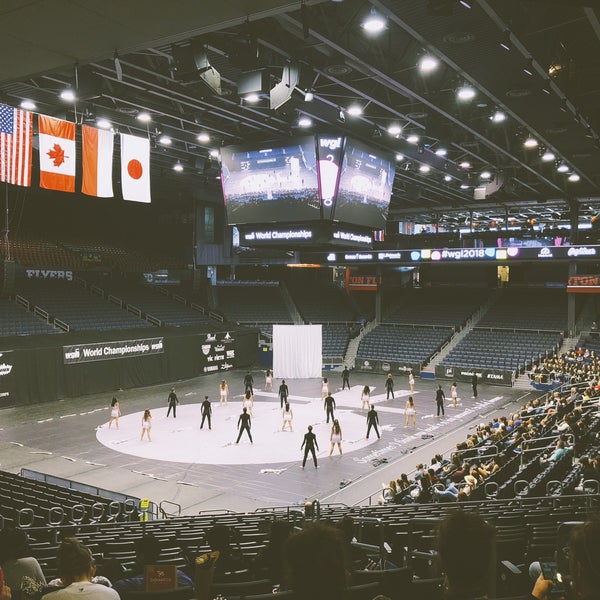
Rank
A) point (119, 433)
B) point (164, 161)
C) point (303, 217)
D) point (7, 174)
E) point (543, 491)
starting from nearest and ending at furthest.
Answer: point (543, 491), point (7, 174), point (303, 217), point (119, 433), point (164, 161)

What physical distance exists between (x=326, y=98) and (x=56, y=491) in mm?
14041

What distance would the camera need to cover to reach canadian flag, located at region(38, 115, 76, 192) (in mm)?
12758

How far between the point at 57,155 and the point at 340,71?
7.54 metres

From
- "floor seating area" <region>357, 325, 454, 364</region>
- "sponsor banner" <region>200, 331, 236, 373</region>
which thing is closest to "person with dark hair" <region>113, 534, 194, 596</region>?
"sponsor banner" <region>200, 331, 236, 373</region>

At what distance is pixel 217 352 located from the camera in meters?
34.9

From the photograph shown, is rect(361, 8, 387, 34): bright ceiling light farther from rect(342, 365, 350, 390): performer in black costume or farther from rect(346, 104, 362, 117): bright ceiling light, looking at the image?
rect(342, 365, 350, 390): performer in black costume

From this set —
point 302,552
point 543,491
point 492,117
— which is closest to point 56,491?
point 543,491

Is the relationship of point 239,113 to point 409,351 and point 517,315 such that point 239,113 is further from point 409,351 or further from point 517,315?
point 517,315

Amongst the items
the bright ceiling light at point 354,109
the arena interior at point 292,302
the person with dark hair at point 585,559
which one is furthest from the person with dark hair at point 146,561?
the bright ceiling light at point 354,109

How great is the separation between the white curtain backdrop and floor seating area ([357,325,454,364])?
4.78m

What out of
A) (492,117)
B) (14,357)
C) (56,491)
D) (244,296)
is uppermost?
(492,117)

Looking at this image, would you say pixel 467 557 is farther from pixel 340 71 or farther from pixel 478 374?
pixel 478 374

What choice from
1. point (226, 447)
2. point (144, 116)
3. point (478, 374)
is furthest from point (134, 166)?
point (478, 374)

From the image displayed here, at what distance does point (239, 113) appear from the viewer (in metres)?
20.3
